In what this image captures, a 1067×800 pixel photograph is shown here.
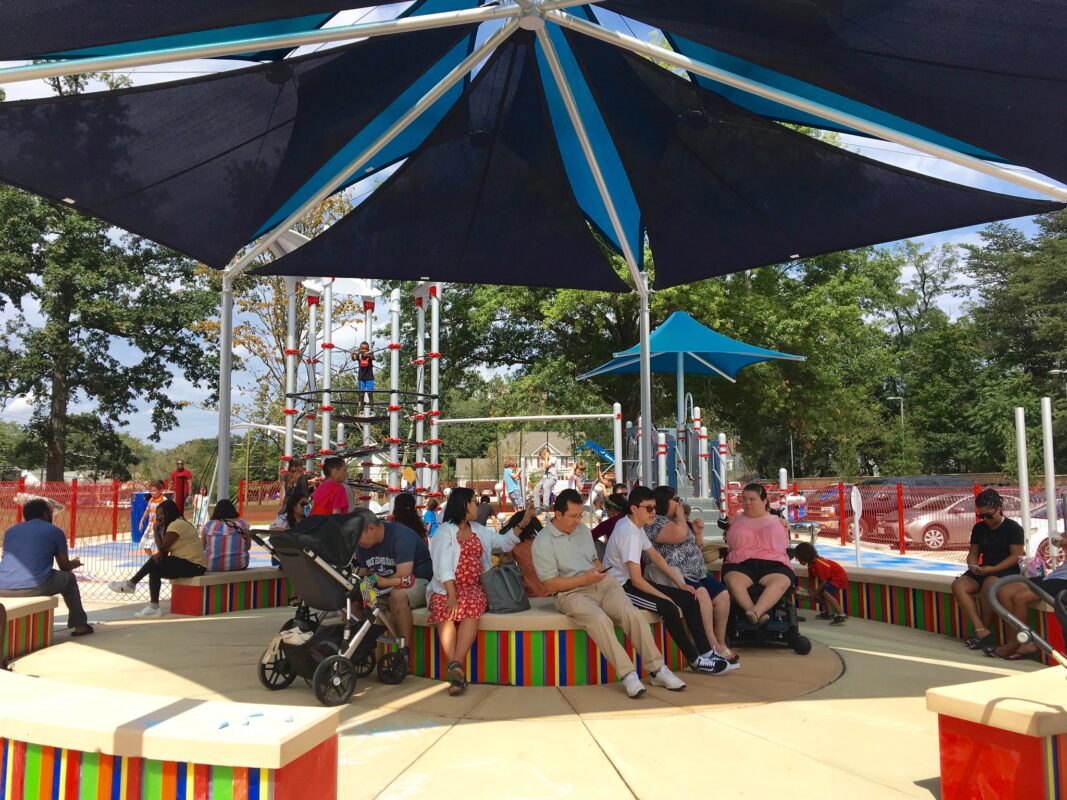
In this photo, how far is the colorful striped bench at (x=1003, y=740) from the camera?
326 centimetres

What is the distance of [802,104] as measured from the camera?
6188 mm

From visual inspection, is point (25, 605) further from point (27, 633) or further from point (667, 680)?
point (667, 680)

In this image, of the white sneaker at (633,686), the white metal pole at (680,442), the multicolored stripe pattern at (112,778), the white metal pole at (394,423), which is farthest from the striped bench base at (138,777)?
the white metal pole at (680,442)

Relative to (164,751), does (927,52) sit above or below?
above

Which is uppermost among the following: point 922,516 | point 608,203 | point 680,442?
point 608,203

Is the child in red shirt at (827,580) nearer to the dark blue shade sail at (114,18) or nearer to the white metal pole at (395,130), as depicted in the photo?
the white metal pole at (395,130)

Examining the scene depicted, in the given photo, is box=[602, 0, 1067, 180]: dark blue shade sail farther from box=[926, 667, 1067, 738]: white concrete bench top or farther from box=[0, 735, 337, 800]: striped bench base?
box=[0, 735, 337, 800]: striped bench base

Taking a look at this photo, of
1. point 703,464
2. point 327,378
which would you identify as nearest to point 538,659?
point 327,378

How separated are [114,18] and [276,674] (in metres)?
4.20

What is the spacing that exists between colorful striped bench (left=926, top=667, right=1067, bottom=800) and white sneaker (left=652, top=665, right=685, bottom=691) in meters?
2.22

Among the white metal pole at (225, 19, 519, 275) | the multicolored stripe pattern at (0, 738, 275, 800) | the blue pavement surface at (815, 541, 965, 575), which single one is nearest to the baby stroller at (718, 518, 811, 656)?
the white metal pole at (225, 19, 519, 275)

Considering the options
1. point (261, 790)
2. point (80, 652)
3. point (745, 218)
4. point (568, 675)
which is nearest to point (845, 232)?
point (745, 218)

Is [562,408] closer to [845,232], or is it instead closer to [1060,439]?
[845,232]

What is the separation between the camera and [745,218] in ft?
28.2
